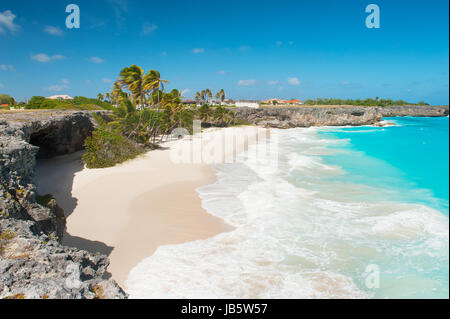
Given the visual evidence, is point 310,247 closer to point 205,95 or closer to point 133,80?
point 133,80

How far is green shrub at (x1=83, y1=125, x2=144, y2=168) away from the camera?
17281mm

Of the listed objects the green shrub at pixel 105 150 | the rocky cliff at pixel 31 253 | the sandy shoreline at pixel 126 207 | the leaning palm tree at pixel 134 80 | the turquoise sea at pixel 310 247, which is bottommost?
the turquoise sea at pixel 310 247

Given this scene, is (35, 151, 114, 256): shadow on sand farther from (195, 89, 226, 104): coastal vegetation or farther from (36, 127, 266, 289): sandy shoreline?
(195, 89, 226, 104): coastal vegetation

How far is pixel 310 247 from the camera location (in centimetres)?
921

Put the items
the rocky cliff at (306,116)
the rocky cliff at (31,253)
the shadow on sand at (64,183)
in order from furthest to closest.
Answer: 1. the rocky cliff at (306,116)
2. the shadow on sand at (64,183)
3. the rocky cliff at (31,253)

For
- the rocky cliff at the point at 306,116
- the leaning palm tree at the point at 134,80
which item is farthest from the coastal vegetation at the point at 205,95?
the leaning palm tree at the point at 134,80

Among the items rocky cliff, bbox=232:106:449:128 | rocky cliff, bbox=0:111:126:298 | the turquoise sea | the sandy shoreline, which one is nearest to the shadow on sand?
the sandy shoreline

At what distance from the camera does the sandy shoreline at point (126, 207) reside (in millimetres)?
8617

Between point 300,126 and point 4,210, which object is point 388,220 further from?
point 300,126

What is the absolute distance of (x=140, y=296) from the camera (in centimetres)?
641

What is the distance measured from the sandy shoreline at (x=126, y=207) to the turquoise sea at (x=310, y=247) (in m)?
0.63

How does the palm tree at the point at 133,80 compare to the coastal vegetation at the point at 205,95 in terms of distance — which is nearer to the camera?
the palm tree at the point at 133,80

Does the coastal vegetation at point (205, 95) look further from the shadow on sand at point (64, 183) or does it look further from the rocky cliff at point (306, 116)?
the shadow on sand at point (64, 183)

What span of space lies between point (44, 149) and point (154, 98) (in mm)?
19316
